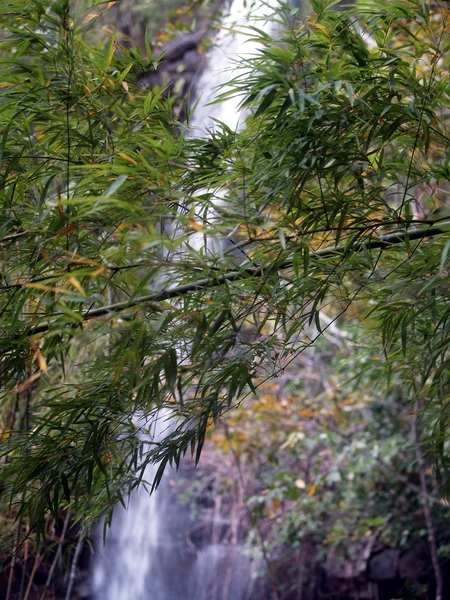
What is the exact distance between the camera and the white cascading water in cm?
424

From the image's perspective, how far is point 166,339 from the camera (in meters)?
1.50

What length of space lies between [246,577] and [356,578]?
838 millimetres

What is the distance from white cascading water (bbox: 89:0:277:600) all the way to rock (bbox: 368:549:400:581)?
86cm

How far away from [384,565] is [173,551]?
1563mm

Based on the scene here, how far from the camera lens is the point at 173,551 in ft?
16.1

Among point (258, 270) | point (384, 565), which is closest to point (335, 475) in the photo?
point (384, 565)

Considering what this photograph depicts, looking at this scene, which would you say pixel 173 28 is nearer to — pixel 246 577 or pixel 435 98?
pixel 435 98

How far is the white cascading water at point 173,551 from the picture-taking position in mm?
4242

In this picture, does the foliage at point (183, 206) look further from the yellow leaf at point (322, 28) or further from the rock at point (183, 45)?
the rock at point (183, 45)

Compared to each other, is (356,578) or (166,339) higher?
A: (166,339)

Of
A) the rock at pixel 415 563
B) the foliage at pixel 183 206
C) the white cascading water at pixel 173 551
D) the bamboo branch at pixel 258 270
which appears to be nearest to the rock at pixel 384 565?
the rock at pixel 415 563

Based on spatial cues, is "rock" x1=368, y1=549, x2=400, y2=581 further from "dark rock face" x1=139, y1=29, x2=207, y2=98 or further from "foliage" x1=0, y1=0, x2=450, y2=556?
"dark rock face" x1=139, y1=29, x2=207, y2=98

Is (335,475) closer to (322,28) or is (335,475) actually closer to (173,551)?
(173,551)

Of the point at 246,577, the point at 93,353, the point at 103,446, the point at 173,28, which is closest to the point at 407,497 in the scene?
the point at 246,577
